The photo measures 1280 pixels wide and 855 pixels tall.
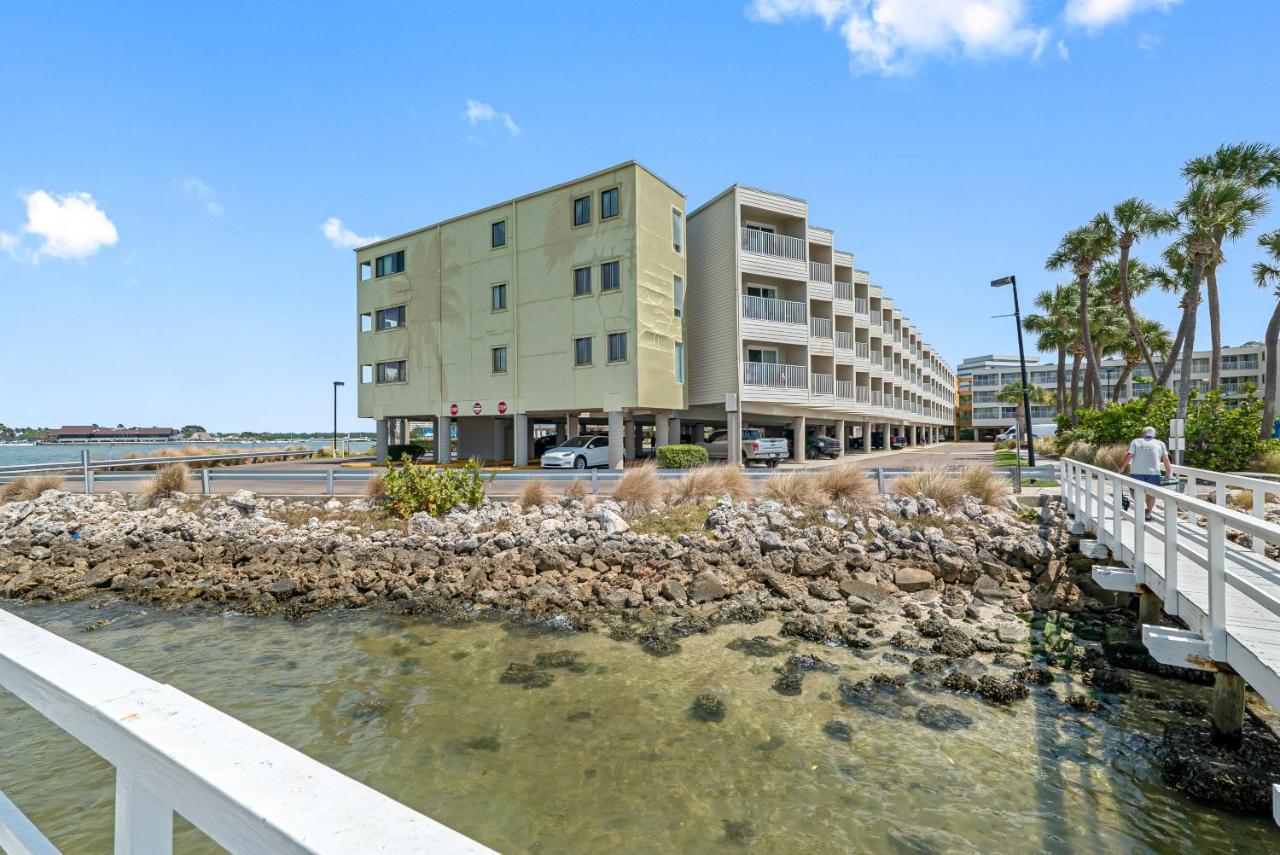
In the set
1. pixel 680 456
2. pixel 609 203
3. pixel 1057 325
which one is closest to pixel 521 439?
pixel 680 456

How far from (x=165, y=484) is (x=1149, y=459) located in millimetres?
25354

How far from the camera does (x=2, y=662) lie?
1.52 m

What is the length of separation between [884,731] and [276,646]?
8633 mm

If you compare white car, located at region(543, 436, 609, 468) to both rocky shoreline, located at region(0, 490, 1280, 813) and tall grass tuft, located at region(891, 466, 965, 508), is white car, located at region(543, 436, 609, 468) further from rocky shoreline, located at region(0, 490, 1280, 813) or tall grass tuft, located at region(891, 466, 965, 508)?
tall grass tuft, located at region(891, 466, 965, 508)

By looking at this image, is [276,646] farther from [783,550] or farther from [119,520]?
[119,520]

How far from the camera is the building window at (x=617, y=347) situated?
92.7 ft

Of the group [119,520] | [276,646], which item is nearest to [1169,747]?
[276,646]

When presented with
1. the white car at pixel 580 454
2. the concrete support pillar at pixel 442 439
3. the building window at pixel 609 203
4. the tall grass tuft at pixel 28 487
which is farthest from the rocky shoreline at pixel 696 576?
the concrete support pillar at pixel 442 439

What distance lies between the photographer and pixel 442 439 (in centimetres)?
3472

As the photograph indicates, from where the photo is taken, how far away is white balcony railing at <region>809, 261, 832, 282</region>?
36594 millimetres

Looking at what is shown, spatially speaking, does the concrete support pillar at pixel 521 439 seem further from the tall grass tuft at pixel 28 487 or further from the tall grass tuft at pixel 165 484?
the tall grass tuft at pixel 28 487

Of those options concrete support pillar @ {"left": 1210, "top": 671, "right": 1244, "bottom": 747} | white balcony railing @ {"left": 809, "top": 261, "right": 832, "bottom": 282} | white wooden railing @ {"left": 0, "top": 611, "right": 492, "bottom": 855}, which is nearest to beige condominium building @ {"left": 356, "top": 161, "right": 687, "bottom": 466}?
white balcony railing @ {"left": 809, "top": 261, "right": 832, "bottom": 282}

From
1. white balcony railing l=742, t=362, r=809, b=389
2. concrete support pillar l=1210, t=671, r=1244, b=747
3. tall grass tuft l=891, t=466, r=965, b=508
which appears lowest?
concrete support pillar l=1210, t=671, r=1244, b=747

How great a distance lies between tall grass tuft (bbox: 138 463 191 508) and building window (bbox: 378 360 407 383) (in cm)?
1727
